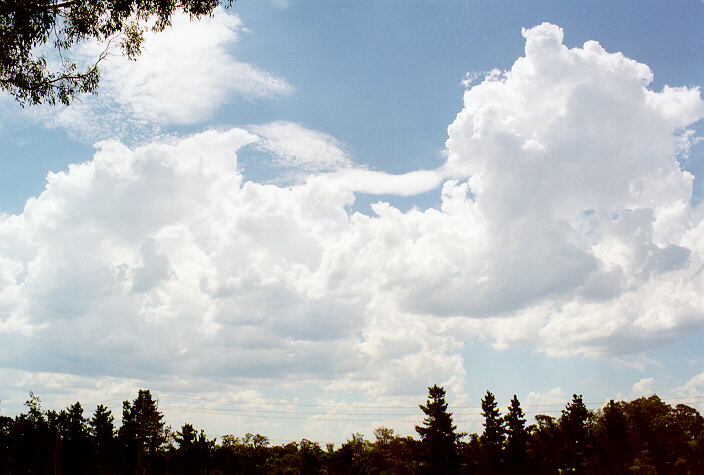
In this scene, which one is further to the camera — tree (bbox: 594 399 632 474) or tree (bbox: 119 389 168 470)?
tree (bbox: 119 389 168 470)

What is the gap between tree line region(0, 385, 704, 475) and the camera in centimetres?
7281

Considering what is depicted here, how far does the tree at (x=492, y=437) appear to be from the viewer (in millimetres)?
74438

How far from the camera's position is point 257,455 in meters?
141

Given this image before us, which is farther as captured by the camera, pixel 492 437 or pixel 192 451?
pixel 192 451

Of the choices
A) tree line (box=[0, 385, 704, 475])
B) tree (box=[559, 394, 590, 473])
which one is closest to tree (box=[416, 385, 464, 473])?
tree line (box=[0, 385, 704, 475])

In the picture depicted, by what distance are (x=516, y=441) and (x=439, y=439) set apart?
1026 centimetres

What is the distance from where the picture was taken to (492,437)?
75.5 metres

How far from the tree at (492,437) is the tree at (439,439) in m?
3.61

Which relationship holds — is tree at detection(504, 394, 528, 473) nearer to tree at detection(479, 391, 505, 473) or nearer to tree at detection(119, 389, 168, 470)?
tree at detection(479, 391, 505, 473)

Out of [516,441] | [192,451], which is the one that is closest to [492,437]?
[516,441]

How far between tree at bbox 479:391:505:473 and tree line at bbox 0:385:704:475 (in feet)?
0.42

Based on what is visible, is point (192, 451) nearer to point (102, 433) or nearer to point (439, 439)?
point (102, 433)

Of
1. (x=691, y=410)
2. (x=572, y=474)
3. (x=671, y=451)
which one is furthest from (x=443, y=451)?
(x=691, y=410)

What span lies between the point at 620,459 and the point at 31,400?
297 feet
